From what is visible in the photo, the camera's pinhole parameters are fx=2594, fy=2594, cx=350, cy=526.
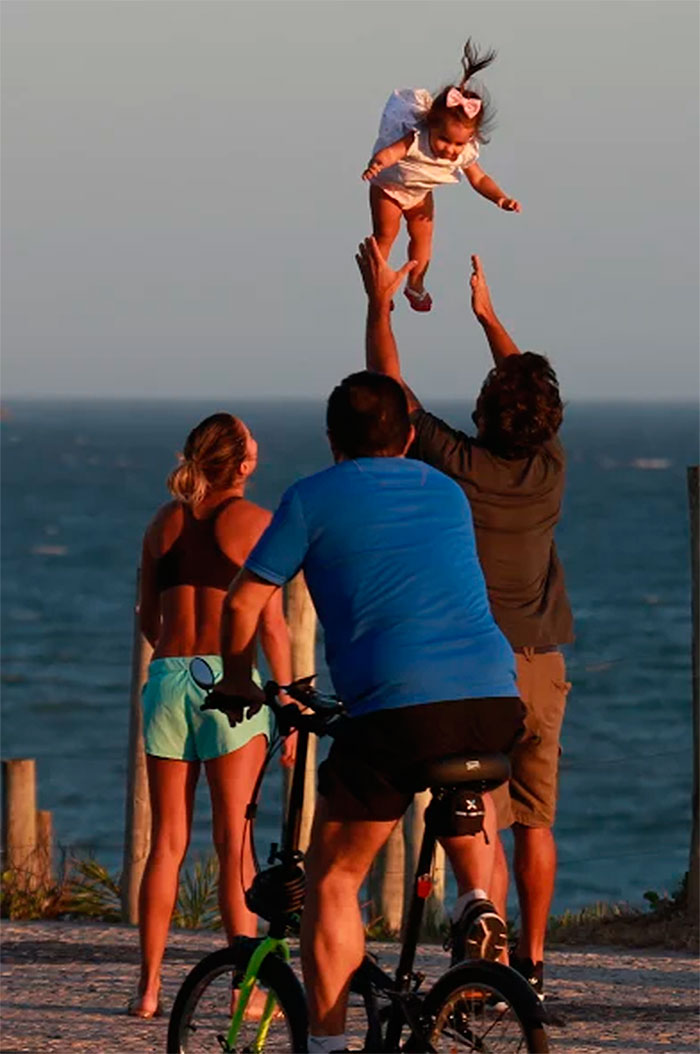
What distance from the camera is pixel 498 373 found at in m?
7.78

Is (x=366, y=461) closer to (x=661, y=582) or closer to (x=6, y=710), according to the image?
(x=6, y=710)

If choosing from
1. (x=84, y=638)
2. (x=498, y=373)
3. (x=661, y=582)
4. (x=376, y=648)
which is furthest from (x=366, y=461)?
(x=661, y=582)

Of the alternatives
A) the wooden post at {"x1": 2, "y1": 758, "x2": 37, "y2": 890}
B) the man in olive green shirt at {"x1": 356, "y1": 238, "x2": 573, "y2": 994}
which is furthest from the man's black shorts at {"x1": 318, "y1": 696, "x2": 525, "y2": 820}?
the wooden post at {"x1": 2, "y1": 758, "x2": 37, "y2": 890}

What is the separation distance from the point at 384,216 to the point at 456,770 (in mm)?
3059

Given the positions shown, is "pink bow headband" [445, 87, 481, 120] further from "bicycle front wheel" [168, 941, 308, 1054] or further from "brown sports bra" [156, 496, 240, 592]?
"bicycle front wheel" [168, 941, 308, 1054]

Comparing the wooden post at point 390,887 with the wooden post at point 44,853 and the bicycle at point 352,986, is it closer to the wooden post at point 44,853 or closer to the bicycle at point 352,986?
the wooden post at point 44,853

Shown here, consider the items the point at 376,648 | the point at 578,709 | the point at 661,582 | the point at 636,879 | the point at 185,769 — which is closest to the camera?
the point at 376,648

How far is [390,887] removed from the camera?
35.6ft

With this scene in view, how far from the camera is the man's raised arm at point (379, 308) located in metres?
7.68

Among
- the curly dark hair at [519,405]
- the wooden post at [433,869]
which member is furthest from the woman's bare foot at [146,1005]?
the curly dark hair at [519,405]

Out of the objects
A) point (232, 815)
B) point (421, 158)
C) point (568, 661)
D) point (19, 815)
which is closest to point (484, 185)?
point (421, 158)

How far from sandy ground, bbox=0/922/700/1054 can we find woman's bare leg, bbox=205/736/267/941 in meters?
0.46

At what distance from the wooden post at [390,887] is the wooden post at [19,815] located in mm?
1818

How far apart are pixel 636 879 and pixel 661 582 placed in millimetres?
43602
